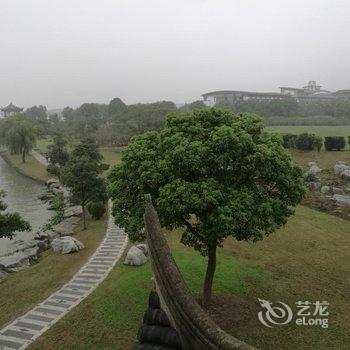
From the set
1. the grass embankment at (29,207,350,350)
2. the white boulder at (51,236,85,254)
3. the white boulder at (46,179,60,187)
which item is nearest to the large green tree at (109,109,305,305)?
the grass embankment at (29,207,350,350)

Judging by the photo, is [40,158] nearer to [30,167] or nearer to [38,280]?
[30,167]

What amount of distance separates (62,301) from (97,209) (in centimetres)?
1369

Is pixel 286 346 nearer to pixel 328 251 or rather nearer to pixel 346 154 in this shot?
pixel 328 251

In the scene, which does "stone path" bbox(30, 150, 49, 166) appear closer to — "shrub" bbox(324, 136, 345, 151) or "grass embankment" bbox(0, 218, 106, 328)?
"shrub" bbox(324, 136, 345, 151)

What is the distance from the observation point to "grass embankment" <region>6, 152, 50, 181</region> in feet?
186

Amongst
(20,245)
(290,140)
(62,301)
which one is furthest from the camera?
(290,140)

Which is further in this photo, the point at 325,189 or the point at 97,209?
the point at 325,189

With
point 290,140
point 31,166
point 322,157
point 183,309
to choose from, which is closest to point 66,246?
point 183,309

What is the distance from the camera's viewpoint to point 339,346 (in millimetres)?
13594

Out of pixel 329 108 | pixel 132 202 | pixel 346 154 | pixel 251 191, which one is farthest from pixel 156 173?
pixel 329 108

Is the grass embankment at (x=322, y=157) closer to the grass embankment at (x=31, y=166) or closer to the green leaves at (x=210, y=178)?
the green leaves at (x=210, y=178)

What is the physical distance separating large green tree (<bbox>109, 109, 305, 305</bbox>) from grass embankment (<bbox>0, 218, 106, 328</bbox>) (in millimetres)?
6596

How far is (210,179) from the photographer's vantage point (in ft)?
42.1

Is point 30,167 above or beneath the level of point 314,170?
beneath
